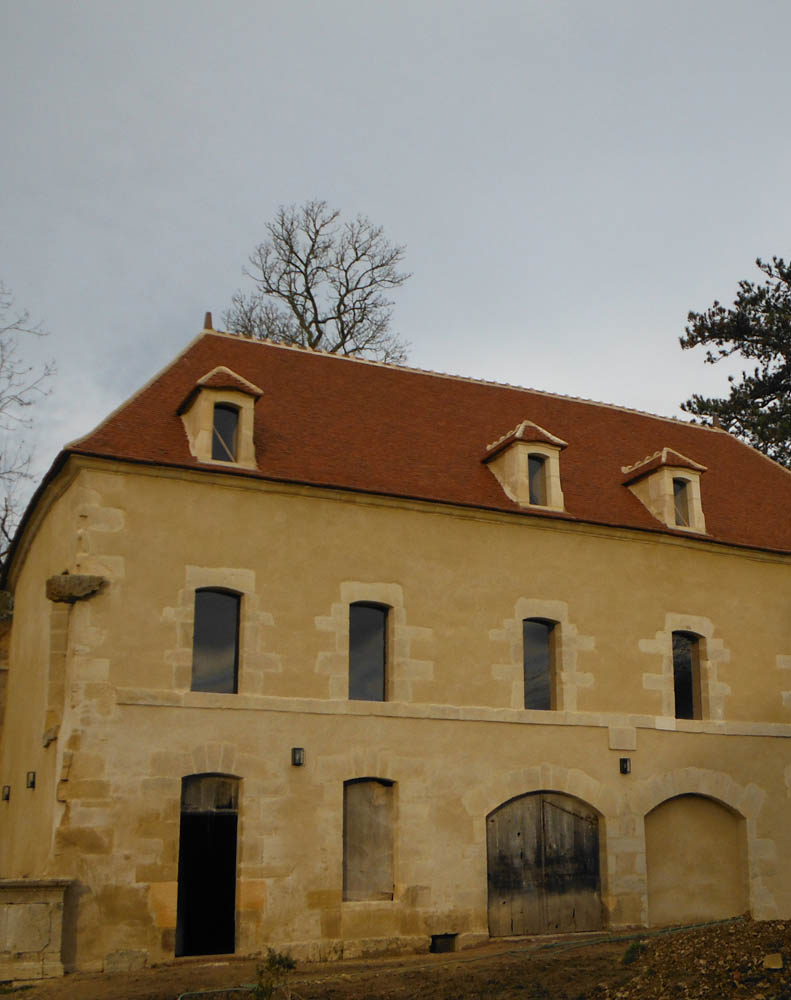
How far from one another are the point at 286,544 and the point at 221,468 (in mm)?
1474

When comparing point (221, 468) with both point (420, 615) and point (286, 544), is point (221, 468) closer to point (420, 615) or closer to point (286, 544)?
point (286, 544)

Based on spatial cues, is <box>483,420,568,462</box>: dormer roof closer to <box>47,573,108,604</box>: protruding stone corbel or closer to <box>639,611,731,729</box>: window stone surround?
<box>639,611,731,729</box>: window stone surround

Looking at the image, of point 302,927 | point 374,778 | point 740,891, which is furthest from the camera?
point 740,891

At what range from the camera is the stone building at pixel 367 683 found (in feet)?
49.6

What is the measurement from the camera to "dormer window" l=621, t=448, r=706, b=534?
20016 millimetres

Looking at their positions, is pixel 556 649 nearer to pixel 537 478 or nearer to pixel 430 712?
pixel 430 712

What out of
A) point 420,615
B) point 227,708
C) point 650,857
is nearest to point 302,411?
point 420,615

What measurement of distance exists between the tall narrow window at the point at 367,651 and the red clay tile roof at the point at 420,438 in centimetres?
189

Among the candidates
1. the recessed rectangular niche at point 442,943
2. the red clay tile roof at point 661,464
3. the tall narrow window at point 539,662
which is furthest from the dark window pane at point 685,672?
the recessed rectangular niche at point 442,943

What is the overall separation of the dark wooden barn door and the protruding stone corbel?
22.5 ft

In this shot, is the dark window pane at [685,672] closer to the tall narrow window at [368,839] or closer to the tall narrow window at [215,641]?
the tall narrow window at [368,839]

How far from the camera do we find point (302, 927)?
15.4m

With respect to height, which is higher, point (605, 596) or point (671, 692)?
point (605, 596)

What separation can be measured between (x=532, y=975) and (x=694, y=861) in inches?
273
